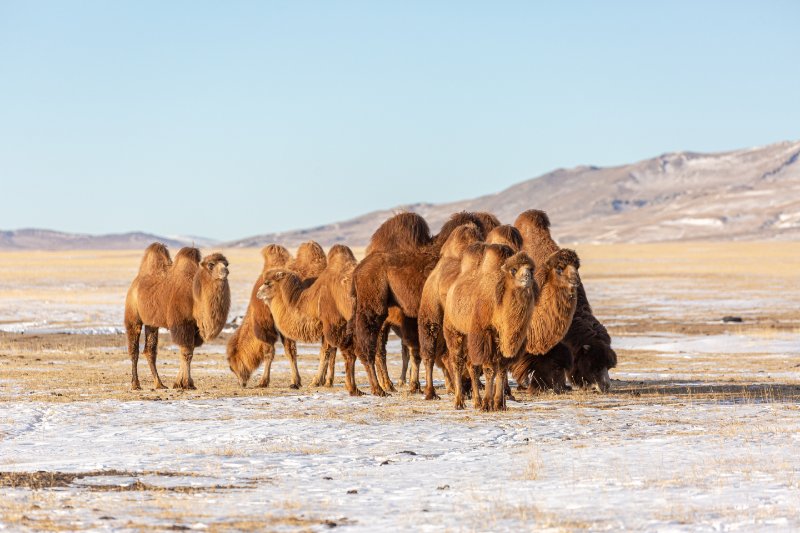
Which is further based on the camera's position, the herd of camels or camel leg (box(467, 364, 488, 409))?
camel leg (box(467, 364, 488, 409))

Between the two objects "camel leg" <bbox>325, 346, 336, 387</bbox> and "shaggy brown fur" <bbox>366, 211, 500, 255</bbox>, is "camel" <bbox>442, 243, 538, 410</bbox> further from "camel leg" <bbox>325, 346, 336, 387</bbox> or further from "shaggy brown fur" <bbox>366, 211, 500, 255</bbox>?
"camel leg" <bbox>325, 346, 336, 387</bbox>

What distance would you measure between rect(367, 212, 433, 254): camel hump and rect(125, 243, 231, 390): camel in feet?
7.06

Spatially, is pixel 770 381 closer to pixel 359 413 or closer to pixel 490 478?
pixel 359 413

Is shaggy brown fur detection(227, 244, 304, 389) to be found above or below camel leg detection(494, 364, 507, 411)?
above

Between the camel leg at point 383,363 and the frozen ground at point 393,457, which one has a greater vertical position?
the camel leg at point 383,363

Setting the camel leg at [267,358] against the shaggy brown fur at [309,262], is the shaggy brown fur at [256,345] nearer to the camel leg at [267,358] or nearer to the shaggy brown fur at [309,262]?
the camel leg at [267,358]

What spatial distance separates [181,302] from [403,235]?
10.9ft

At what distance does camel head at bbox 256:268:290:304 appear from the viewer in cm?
1705

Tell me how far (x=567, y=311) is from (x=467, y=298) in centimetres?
160

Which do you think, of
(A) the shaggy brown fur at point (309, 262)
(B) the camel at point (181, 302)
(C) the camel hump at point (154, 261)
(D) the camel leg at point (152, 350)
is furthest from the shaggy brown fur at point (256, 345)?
(C) the camel hump at point (154, 261)

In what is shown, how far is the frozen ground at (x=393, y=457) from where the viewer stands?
7852 mm

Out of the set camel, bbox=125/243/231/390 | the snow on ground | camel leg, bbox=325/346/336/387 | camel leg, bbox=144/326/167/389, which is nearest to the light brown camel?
camel leg, bbox=325/346/336/387

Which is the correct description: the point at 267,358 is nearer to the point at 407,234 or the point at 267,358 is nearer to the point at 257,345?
the point at 257,345

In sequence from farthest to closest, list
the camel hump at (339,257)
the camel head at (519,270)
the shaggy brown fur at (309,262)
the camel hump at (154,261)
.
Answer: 1. the shaggy brown fur at (309,262)
2. the camel hump at (154,261)
3. the camel hump at (339,257)
4. the camel head at (519,270)
